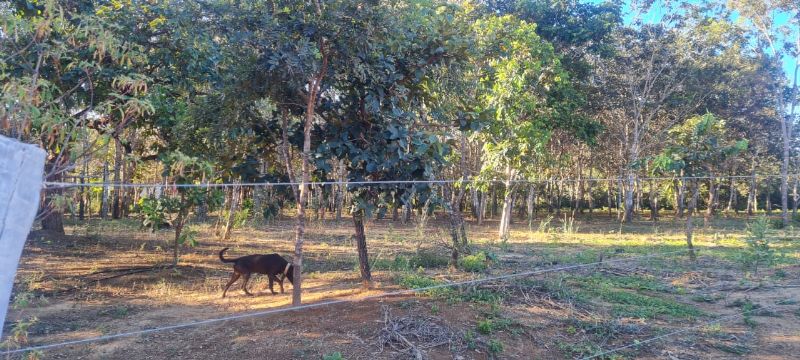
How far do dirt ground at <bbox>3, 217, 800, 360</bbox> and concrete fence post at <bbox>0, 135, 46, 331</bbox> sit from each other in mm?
1955

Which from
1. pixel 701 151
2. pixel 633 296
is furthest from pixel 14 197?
pixel 701 151

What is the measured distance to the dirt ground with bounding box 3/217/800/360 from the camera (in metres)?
5.24

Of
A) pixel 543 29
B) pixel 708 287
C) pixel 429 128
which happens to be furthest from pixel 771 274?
pixel 543 29

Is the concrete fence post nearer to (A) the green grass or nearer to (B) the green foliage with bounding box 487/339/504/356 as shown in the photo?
(B) the green foliage with bounding box 487/339/504/356

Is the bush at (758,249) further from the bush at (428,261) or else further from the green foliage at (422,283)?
the green foliage at (422,283)

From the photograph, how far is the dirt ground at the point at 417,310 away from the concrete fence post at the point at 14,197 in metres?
1.95

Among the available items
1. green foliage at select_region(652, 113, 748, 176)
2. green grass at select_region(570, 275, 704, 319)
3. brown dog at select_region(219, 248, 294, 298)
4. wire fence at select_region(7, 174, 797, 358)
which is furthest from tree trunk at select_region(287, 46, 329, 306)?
green foliage at select_region(652, 113, 748, 176)

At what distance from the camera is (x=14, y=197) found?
208 cm

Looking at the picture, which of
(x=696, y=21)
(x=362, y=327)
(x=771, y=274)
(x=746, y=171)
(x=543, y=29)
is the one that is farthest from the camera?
(x=746, y=171)

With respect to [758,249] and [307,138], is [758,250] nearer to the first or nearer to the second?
[758,249]

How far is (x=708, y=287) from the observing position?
8.38 m

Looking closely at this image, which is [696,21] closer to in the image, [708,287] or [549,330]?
[708,287]

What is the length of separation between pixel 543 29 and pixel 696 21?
8.56m

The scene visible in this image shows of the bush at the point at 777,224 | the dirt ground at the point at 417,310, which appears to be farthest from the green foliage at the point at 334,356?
the bush at the point at 777,224
